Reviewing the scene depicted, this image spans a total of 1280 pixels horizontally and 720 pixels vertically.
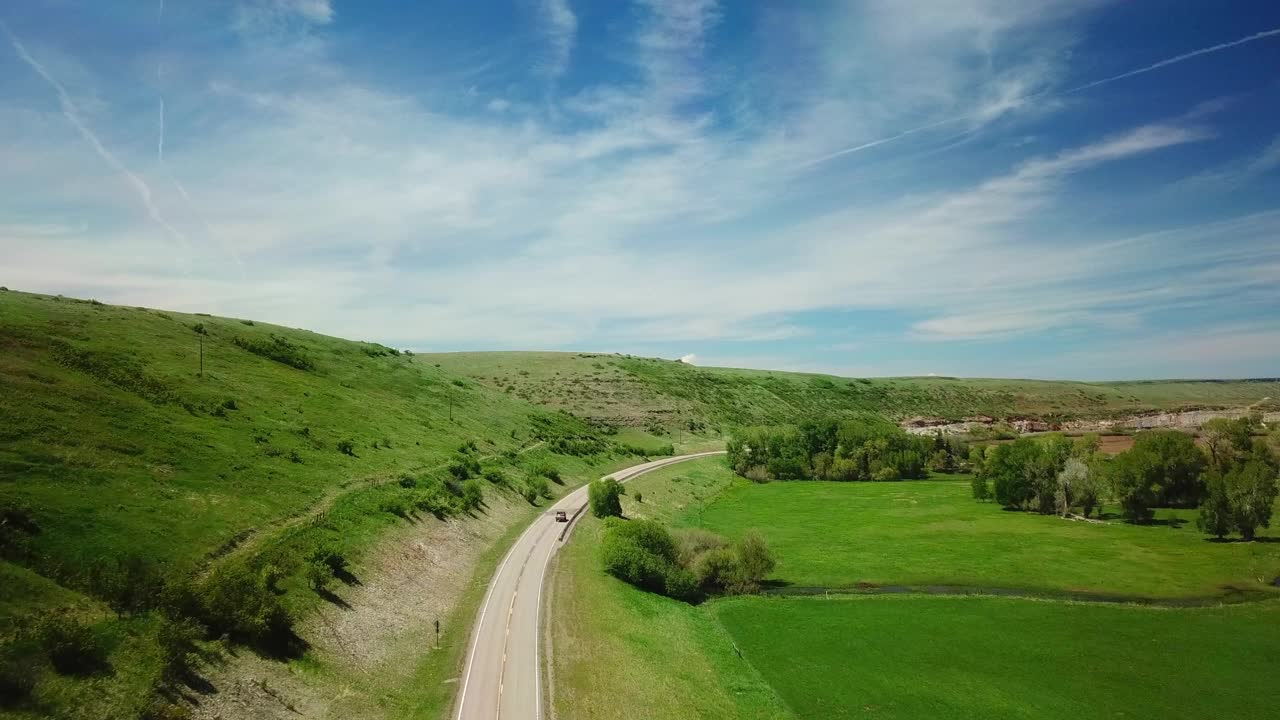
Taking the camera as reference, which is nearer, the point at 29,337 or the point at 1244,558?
the point at 29,337

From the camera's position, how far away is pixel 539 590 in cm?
4953

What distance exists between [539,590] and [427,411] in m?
65.1

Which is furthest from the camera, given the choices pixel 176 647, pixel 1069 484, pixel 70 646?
pixel 1069 484

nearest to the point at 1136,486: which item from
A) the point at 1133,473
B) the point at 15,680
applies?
the point at 1133,473

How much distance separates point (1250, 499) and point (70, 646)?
108 metres

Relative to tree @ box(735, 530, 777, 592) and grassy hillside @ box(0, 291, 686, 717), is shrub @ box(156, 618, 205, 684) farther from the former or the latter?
tree @ box(735, 530, 777, 592)

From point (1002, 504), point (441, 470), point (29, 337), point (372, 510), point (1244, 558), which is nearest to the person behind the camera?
point (372, 510)

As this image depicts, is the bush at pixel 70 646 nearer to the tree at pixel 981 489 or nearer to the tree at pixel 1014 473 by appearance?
the tree at pixel 1014 473

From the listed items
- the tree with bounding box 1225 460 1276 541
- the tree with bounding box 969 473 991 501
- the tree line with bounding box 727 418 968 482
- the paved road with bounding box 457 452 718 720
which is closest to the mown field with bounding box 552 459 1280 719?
the paved road with bounding box 457 452 718 720

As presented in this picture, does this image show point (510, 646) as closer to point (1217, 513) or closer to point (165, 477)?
point (165, 477)

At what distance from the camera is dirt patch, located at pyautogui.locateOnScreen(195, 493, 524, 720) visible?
27562 mm

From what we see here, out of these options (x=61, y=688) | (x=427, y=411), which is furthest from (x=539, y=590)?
(x=427, y=411)

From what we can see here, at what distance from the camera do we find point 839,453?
454 ft

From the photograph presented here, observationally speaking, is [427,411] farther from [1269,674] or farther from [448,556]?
[1269,674]
